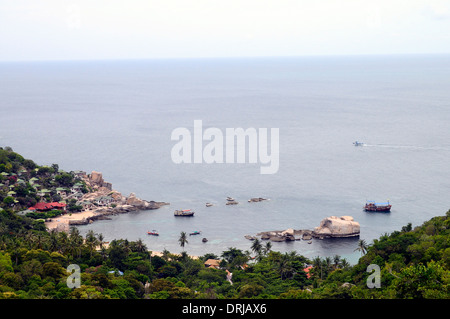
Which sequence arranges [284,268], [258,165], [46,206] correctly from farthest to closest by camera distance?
[258,165] < [46,206] < [284,268]

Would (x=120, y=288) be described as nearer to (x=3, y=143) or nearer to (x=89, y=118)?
(x=3, y=143)

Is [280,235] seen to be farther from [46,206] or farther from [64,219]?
[46,206]

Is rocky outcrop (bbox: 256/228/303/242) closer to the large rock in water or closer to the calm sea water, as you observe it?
the calm sea water

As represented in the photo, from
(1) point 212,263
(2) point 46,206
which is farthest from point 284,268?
(2) point 46,206

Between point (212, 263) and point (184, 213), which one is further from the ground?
point (184, 213)

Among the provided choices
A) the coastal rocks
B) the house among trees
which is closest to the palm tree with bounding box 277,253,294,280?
the house among trees

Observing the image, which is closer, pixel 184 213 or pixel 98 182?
pixel 184 213
